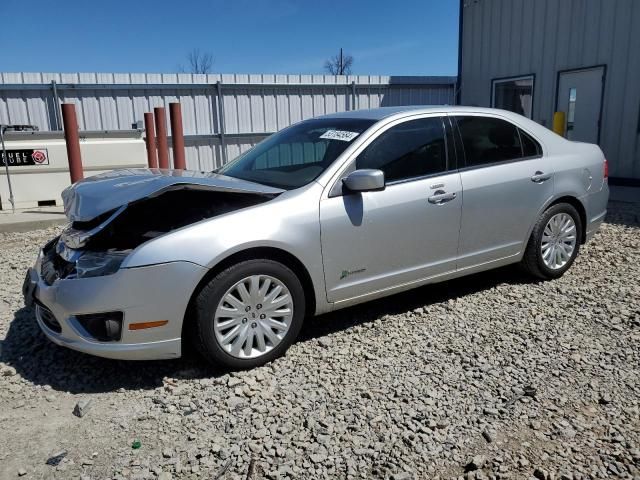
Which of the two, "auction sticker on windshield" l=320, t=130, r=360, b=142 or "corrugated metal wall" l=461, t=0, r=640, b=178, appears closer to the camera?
"auction sticker on windshield" l=320, t=130, r=360, b=142

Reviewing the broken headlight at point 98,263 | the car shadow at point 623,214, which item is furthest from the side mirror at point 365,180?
the car shadow at point 623,214

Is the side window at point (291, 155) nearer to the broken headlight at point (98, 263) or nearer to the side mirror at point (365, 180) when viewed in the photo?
the side mirror at point (365, 180)

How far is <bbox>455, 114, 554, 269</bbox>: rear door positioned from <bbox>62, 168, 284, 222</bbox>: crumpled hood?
1577 mm

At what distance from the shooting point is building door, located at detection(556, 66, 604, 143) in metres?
10.1

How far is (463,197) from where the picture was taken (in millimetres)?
3955

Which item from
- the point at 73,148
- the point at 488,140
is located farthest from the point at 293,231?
the point at 73,148

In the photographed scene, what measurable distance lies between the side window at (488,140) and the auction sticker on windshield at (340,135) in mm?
963

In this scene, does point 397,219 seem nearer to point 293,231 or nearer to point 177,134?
point 293,231

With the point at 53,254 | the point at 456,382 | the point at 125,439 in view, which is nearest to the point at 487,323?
the point at 456,382

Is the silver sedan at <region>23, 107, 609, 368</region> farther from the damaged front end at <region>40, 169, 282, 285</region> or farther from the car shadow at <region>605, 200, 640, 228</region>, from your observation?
the car shadow at <region>605, 200, 640, 228</region>

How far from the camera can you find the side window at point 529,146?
447cm

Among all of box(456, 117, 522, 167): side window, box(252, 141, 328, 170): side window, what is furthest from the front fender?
box(456, 117, 522, 167): side window

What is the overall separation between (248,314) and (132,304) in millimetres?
673

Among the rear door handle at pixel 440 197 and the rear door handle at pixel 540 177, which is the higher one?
the rear door handle at pixel 540 177
